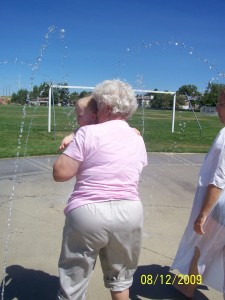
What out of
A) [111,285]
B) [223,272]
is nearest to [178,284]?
[223,272]

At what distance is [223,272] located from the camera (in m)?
2.78

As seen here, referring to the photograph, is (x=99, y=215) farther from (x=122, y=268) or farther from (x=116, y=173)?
(x=122, y=268)

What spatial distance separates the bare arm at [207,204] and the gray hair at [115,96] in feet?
2.50

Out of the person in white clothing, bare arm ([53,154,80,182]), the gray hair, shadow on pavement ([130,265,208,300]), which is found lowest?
shadow on pavement ([130,265,208,300])

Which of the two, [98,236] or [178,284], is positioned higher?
[98,236]

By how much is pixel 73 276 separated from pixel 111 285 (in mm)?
289

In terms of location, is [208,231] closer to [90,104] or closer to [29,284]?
[90,104]

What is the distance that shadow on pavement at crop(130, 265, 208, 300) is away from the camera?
2.96 meters

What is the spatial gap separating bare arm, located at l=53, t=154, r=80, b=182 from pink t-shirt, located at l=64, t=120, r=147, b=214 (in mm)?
29

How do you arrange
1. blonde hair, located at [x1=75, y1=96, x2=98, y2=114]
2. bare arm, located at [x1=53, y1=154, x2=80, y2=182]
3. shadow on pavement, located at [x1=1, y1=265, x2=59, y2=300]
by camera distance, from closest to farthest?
bare arm, located at [x1=53, y1=154, x2=80, y2=182] → blonde hair, located at [x1=75, y1=96, x2=98, y2=114] → shadow on pavement, located at [x1=1, y1=265, x2=59, y2=300]

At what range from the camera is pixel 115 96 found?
221 cm

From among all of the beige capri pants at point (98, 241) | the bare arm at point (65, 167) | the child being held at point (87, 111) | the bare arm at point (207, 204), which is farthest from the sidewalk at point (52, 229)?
the child being held at point (87, 111)

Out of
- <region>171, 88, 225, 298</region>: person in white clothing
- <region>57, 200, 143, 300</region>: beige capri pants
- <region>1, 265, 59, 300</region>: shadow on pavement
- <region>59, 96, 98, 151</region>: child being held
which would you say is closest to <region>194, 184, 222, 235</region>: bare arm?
<region>171, 88, 225, 298</region>: person in white clothing
